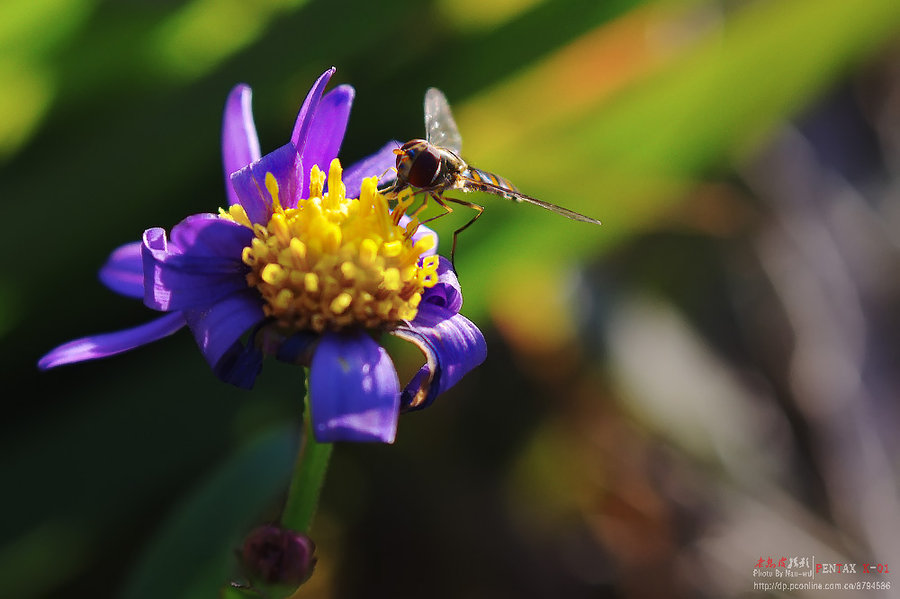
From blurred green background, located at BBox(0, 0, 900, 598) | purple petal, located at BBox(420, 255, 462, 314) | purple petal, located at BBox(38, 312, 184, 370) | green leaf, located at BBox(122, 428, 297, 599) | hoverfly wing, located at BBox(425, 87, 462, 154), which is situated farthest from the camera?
blurred green background, located at BBox(0, 0, 900, 598)

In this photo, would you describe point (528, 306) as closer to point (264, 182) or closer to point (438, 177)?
point (438, 177)

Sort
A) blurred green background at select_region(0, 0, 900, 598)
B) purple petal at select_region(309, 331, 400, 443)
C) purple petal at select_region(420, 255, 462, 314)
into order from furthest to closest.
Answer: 1. blurred green background at select_region(0, 0, 900, 598)
2. purple petal at select_region(420, 255, 462, 314)
3. purple petal at select_region(309, 331, 400, 443)

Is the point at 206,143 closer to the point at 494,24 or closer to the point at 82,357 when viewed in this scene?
the point at 494,24

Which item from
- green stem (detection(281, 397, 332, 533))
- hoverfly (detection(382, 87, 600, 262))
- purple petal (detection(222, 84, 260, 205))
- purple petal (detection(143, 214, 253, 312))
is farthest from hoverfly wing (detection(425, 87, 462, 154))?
green stem (detection(281, 397, 332, 533))

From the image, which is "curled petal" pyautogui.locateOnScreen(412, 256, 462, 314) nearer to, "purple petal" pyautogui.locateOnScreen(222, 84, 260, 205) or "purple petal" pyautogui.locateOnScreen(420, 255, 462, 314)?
"purple petal" pyautogui.locateOnScreen(420, 255, 462, 314)

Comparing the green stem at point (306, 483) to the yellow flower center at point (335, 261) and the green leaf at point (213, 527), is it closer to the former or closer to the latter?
the yellow flower center at point (335, 261)

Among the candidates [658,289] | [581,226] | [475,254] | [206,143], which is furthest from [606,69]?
[206,143]

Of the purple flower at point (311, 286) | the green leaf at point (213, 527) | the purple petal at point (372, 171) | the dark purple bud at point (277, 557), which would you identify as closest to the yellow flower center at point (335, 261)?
Answer: the purple flower at point (311, 286)
